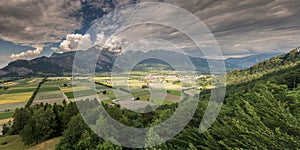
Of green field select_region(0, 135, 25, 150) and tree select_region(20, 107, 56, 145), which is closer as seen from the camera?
tree select_region(20, 107, 56, 145)

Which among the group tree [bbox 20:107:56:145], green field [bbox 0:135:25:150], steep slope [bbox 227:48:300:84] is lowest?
steep slope [bbox 227:48:300:84]

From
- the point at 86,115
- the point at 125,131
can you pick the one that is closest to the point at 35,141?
the point at 86,115

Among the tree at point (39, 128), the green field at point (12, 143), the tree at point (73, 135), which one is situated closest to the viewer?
the tree at point (73, 135)

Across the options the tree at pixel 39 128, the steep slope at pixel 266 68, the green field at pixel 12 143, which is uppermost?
the tree at pixel 39 128

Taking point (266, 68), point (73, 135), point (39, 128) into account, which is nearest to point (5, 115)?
point (39, 128)

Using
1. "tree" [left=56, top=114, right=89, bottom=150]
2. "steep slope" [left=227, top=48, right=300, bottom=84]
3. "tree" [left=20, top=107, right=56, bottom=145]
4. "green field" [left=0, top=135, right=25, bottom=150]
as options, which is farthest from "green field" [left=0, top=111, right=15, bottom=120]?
"steep slope" [left=227, top=48, right=300, bottom=84]

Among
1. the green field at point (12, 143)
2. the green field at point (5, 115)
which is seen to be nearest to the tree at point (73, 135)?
the green field at point (12, 143)

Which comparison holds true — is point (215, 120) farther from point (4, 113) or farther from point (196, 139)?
point (4, 113)

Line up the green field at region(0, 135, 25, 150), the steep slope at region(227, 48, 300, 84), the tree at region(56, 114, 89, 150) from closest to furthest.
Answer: the tree at region(56, 114, 89, 150) < the green field at region(0, 135, 25, 150) < the steep slope at region(227, 48, 300, 84)

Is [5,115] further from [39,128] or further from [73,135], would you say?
[73,135]

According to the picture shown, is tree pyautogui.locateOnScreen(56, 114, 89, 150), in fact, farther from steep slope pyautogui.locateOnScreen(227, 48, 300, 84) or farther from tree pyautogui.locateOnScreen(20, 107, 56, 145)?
steep slope pyautogui.locateOnScreen(227, 48, 300, 84)

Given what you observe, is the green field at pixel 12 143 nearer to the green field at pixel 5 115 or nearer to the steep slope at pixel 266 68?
the green field at pixel 5 115

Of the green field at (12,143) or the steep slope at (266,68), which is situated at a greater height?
the green field at (12,143)
